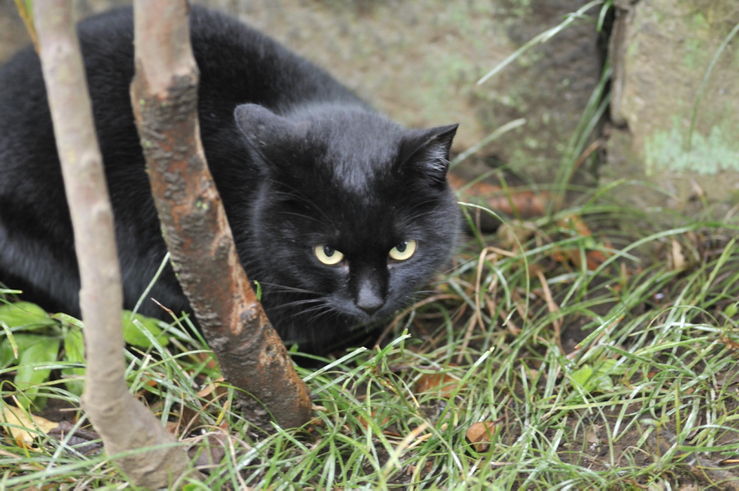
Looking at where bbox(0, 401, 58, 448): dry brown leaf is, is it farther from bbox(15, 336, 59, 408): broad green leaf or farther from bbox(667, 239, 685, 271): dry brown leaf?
bbox(667, 239, 685, 271): dry brown leaf

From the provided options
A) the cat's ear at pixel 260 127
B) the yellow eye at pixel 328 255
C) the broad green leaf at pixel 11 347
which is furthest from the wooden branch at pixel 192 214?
the broad green leaf at pixel 11 347

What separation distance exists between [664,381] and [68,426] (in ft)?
5.95

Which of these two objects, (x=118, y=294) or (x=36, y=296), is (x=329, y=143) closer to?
(x=118, y=294)

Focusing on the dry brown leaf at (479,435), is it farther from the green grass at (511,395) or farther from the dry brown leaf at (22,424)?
the dry brown leaf at (22,424)

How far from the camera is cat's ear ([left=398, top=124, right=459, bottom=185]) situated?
6.44ft

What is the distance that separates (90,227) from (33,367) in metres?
1.07

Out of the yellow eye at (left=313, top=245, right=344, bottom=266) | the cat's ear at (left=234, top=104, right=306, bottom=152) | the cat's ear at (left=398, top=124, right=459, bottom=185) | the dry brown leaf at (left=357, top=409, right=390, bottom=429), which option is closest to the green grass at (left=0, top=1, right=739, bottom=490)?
the dry brown leaf at (left=357, top=409, right=390, bottom=429)

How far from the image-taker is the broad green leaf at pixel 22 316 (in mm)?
2098

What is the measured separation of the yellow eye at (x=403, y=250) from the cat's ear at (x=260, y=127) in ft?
1.61

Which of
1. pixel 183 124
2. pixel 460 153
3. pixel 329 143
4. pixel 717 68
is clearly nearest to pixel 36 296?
pixel 329 143

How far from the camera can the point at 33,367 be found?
2.00 meters

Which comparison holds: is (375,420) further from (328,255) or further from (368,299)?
(328,255)

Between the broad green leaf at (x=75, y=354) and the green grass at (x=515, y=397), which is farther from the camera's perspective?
the broad green leaf at (x=75, y=354)

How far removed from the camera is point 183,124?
1291 millimetres
